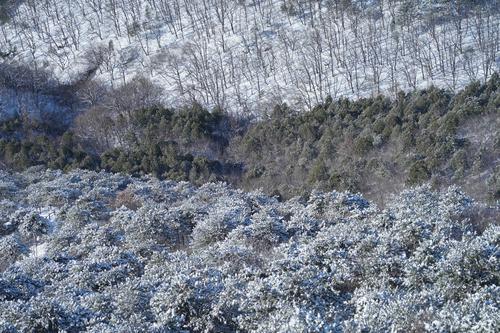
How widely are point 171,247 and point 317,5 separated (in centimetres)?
3260

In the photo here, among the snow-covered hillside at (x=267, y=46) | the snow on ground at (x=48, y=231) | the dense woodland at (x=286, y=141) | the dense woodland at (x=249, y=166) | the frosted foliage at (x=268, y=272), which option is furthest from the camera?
the snow-covered hillside at (x=267, y=46)

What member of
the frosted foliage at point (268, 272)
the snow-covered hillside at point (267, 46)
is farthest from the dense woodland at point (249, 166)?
the snow-covered hillside at point (267, 46)

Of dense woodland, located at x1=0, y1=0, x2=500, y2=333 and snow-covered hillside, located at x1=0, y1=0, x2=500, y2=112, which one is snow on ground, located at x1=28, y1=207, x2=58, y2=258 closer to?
dense woodland, located at x1=0, y1=0, x2=500, y2=333

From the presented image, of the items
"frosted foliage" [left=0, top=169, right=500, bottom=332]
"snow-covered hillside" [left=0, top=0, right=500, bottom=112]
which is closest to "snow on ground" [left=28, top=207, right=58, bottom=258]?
"frosted foliage" [left=0, top=169, right=500, bottom=332]

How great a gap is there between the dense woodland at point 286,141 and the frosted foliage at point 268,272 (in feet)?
24.6

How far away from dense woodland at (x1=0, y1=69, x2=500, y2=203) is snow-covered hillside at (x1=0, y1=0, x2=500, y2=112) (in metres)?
2.45

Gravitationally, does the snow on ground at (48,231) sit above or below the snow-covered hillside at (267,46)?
below

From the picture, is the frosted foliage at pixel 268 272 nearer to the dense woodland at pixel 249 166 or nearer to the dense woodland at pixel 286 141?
the dense woodland at pixel 249 166

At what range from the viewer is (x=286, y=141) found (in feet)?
111

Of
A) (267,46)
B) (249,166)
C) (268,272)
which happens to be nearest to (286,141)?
(249,166)

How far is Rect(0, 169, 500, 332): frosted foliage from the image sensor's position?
9641 mm

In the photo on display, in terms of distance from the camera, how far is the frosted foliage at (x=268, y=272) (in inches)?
380

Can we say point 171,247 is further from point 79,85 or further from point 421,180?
point 79,85

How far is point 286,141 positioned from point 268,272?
22046 millimetres
